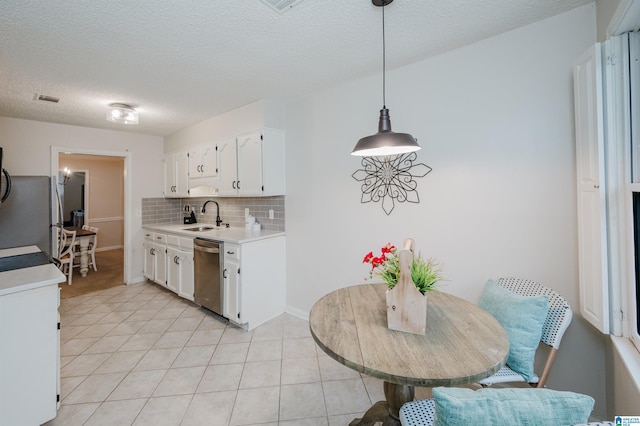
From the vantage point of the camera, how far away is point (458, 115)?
201cm

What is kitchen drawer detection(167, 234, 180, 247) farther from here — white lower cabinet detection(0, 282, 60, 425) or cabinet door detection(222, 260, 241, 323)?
white lower cabinet detection(0, 282, 60, 425)

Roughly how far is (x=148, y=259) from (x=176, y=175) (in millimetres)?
1373

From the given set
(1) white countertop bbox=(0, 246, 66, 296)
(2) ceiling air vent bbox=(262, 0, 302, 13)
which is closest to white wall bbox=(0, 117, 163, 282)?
(1) white countertop bbox=(0, 246, 66, 296)

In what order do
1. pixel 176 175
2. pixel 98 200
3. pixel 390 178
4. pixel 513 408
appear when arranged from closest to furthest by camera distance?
pixel 513 408 → pixel 390 178 → pixel 176 175 → pixel 98 200

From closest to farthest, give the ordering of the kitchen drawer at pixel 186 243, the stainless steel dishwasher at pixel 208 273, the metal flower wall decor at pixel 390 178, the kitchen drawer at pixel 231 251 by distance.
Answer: the metal flower wall decor at pixel 390 178
the kitchen drawer at pixel 231 251
the stainless steel dishwasher at pixel 208 273
the kitchen drawer at pixel 186 243

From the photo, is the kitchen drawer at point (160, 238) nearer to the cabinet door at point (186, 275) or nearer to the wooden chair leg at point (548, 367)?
the cabinet door at point (186, 275)

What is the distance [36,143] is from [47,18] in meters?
2.96

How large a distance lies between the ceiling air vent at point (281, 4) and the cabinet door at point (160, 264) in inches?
131

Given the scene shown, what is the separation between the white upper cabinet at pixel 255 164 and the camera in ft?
9.80

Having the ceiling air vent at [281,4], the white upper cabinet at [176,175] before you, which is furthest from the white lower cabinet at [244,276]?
the ceiling air vent at [281,4]

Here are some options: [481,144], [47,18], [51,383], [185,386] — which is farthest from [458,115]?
[51,383]

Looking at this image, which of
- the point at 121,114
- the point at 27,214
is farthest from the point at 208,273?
the point at 27,214

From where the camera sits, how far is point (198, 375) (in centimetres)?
212

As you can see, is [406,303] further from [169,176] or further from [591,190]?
[169,176]
